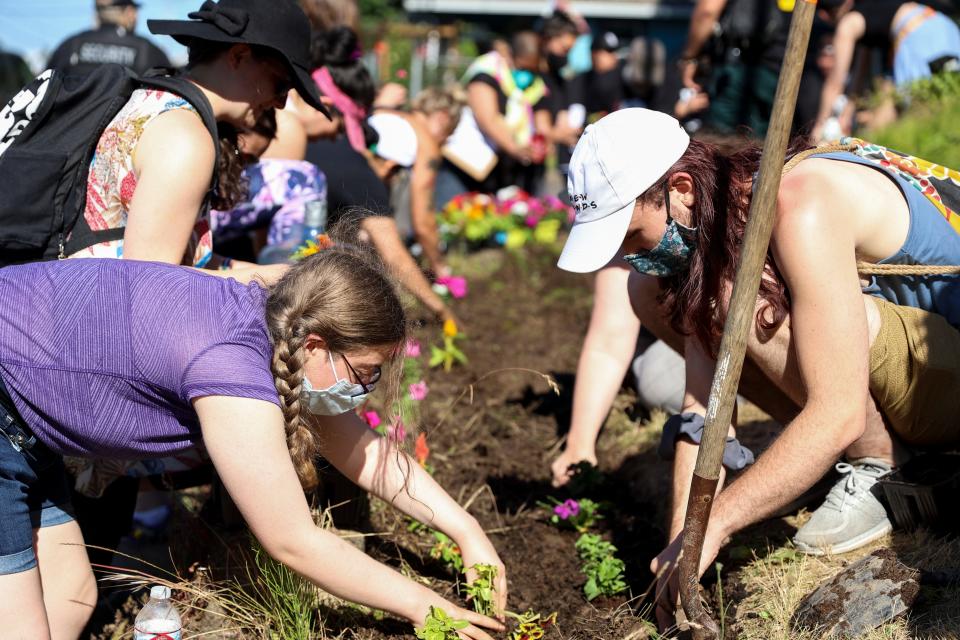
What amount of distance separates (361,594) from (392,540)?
897 mm

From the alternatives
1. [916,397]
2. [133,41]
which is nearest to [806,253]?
[916,397]

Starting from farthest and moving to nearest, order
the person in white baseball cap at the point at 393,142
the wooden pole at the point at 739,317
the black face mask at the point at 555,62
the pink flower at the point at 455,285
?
the black face mask at the point at 555,62 → the pink flower at the point at 455,285 → the person in white baseball cap at the point at 393,142 → the wooden pole at the point at 739,317

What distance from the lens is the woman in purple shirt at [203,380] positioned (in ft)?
6.63

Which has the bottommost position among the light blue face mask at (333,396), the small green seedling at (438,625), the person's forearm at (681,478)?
the small green seedling at (438,625)

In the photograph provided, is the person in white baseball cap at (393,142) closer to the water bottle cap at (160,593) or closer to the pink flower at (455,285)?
the pink flower at (455,285)

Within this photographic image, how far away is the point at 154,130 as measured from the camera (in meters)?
2.71

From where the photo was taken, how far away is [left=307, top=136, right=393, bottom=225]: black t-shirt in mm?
4492

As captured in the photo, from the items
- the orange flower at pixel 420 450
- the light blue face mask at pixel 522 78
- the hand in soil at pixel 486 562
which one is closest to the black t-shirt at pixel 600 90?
the light blue face mask at pixel 522 78

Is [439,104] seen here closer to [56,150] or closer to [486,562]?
[56,150]

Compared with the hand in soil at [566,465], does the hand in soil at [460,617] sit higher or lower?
higher

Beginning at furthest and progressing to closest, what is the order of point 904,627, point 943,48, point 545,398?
point 943,48 → point 545,398 → point 904,627

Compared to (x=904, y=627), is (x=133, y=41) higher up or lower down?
higher up

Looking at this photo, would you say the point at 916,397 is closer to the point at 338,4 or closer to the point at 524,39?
the point at 338,4

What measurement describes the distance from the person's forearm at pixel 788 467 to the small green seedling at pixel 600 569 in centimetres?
59
